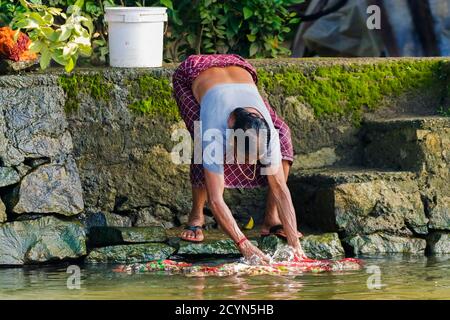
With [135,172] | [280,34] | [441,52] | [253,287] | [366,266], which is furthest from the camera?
[441,52]

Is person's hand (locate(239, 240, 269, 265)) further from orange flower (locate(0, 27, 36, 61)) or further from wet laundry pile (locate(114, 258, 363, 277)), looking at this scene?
orange flower (locate(0, 27, 36, 61))

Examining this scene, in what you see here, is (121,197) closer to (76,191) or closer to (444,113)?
(76,191)

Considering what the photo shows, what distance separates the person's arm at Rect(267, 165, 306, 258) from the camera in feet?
29.4

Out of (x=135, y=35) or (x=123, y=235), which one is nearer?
(x=123, y=235)

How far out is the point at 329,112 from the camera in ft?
34.0

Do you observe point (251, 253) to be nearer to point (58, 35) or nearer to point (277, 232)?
point (277, 232)

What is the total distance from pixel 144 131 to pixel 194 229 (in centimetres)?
90

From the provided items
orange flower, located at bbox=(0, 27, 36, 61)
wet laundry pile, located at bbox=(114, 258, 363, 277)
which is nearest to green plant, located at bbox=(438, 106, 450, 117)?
wet laundry pile, located at bbox=(114, 258, 363, 277)

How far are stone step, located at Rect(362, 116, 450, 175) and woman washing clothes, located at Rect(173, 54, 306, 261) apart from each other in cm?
96

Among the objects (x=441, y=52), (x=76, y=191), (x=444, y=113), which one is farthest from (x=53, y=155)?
(x=441, y=52)

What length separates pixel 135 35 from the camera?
1008 cm

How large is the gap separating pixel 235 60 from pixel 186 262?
1.41 metres

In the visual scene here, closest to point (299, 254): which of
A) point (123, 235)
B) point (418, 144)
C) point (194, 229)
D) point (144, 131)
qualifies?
point (194, 229)

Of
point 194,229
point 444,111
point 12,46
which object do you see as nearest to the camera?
point 194,229
